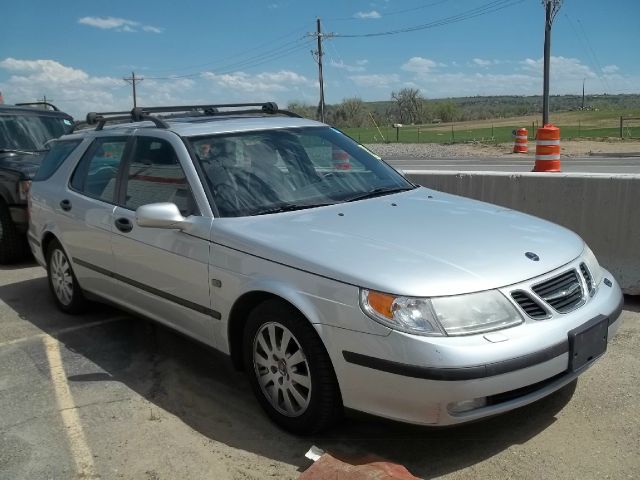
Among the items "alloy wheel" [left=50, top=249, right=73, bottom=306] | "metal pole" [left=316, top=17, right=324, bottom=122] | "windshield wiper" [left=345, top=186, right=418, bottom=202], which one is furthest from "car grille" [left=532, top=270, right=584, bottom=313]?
"metal pole" [left=316, top=17, right=324, bottom=122]

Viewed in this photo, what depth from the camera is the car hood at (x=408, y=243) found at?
2.91 metres

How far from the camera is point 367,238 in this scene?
3275 millimetres

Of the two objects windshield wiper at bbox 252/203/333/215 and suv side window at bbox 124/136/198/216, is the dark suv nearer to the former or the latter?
suv side window at bbox 124/136/198/216

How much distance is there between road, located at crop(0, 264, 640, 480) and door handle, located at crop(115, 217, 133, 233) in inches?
37.3

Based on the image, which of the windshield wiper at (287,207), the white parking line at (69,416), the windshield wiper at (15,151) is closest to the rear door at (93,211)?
the white parking line at (69,416)

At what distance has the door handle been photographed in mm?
4309

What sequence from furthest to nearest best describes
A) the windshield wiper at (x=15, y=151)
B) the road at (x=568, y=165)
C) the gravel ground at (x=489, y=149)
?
the gravel ground at (x=489, y=149) → the road at (x=568, y=165) → the windshield wiper at (x=15, y=151)

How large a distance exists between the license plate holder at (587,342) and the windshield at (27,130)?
7.42 metres

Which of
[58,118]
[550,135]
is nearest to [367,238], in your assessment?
[58,118]

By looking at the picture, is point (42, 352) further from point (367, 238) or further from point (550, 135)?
point (550, 135)

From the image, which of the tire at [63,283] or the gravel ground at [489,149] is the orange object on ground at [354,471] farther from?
the gravel ground at [489,149]

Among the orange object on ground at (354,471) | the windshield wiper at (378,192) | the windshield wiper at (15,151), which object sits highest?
the windshield wiper at (15,151)

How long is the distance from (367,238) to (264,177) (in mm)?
995

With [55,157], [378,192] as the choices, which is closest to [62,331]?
[55,157]
